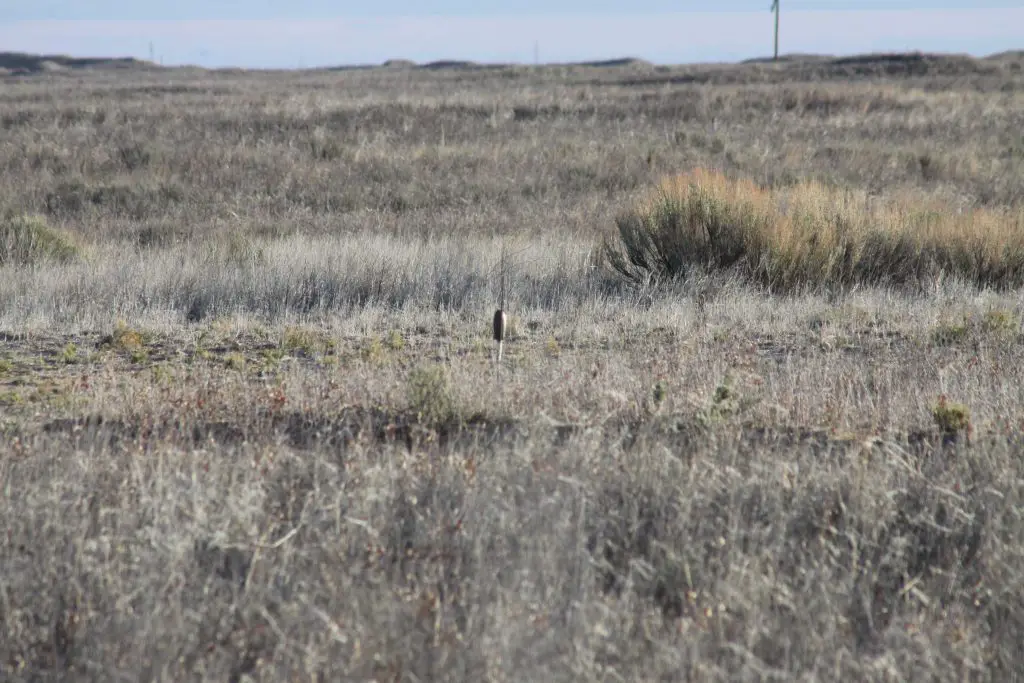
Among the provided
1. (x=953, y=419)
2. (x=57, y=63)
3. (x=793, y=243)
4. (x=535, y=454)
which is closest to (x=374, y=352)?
(x=535, y=454)

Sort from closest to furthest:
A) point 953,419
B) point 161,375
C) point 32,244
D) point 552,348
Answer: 1. point 953,419
2. point 161,375
3. point 552,348
4. point 32,244

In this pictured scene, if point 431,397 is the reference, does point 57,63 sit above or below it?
above

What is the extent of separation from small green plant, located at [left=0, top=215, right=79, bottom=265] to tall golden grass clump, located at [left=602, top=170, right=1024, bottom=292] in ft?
22.4

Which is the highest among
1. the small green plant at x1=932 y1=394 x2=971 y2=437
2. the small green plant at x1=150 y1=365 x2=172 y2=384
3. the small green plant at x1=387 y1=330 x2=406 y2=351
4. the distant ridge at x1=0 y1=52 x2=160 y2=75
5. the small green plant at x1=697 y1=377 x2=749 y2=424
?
the distant ridge at x1=0 y1=52 x2=160 y2=75

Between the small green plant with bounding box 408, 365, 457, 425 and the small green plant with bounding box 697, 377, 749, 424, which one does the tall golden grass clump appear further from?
the small green plant with bounding box 408, 365, 457, 425

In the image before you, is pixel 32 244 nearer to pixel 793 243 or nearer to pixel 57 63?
pixel 793 243

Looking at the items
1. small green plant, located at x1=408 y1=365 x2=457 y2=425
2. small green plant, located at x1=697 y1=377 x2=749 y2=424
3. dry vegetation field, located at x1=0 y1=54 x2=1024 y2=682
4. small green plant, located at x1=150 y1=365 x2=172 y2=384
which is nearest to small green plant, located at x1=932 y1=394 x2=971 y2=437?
dry vegetation field, located at x1=0 y1=54 x2=1024 y2=682

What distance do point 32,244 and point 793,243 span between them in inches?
361

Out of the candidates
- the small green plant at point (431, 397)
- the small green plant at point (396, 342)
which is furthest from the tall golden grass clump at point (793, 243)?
the small green plant at point (431, 397)

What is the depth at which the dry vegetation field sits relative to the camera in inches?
132

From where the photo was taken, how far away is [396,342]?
296 inches

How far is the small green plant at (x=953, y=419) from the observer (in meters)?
5.05

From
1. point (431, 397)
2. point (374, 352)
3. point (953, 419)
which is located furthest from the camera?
point (374, 352)

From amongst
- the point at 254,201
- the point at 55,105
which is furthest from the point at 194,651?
the point at 55,105
